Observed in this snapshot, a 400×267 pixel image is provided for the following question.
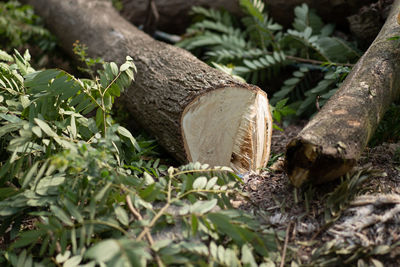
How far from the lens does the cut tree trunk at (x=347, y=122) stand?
1.74m

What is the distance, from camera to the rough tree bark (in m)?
3.90

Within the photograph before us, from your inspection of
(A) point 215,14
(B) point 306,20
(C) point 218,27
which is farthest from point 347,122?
(A) point 215,14

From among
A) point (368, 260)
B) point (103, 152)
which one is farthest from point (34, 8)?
point (368, 260)

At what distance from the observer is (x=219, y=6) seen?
14.4 ft

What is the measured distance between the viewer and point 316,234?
1.70m

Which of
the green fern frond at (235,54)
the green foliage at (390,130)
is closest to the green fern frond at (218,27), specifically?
the green fern frond at (235,54)

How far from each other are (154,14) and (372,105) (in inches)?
118

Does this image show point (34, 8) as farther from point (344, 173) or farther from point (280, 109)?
point (344, 173)

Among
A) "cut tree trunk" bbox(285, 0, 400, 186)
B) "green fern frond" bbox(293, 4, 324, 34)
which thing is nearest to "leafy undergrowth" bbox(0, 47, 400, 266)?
"cut tree trunk" bbox(285, 0, 400, 186)

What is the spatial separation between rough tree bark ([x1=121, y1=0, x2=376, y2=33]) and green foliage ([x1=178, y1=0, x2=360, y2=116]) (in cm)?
14

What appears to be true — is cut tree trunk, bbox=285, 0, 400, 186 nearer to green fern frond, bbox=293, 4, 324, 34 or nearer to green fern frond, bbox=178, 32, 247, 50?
green fern frond, bbox=293, 4, 324, 34

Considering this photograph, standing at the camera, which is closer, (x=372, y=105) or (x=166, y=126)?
(x=372, y=105)

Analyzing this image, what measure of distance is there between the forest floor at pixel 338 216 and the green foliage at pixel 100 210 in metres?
0.16

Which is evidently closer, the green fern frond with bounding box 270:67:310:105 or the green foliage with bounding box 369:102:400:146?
the green foliage with bounding box 369:102:400:146
